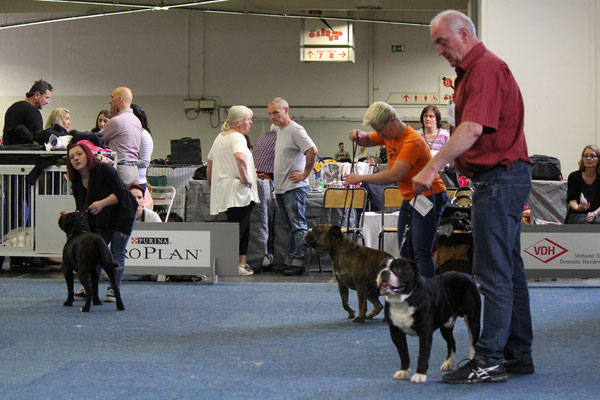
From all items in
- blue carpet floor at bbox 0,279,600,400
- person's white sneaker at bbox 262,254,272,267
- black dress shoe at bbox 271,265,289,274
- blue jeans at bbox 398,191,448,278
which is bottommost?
blue carpet floor at bbox 0,279,600,400

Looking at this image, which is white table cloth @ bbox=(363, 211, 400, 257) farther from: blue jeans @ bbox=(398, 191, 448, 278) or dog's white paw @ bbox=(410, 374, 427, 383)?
dog's white paw @ bbox=(410, 374, 427, 383)

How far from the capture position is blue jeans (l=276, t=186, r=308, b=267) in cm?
770

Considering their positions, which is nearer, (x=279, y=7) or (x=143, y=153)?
(x=143, y=153)

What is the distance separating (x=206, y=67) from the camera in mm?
20547

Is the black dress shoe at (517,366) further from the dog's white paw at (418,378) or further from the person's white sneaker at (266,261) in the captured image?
the person's white sneaker at (266,261)

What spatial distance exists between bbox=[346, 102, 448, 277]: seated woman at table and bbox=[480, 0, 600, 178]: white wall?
5.00 meters

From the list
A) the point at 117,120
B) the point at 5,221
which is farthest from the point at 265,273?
the point at 5,221

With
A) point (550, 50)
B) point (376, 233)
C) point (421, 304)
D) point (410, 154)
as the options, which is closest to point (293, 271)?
point (376, 233)

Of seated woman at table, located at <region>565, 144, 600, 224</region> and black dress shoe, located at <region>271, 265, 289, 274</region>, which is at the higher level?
seated woman at table, located at <region>565, 144, 600, 224</region>

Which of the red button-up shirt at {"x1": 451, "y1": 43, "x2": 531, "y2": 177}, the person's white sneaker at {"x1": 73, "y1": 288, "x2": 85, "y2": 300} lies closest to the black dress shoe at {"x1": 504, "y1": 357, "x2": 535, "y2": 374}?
the red button-up shirt at {"x1": 451, "y1": 43, "x2": 531, "y2": 177}

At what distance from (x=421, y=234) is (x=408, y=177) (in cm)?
34

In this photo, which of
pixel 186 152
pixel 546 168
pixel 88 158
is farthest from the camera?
pixel 186 152

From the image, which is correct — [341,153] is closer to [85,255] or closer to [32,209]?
[32,209]

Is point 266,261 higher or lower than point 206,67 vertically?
lower
